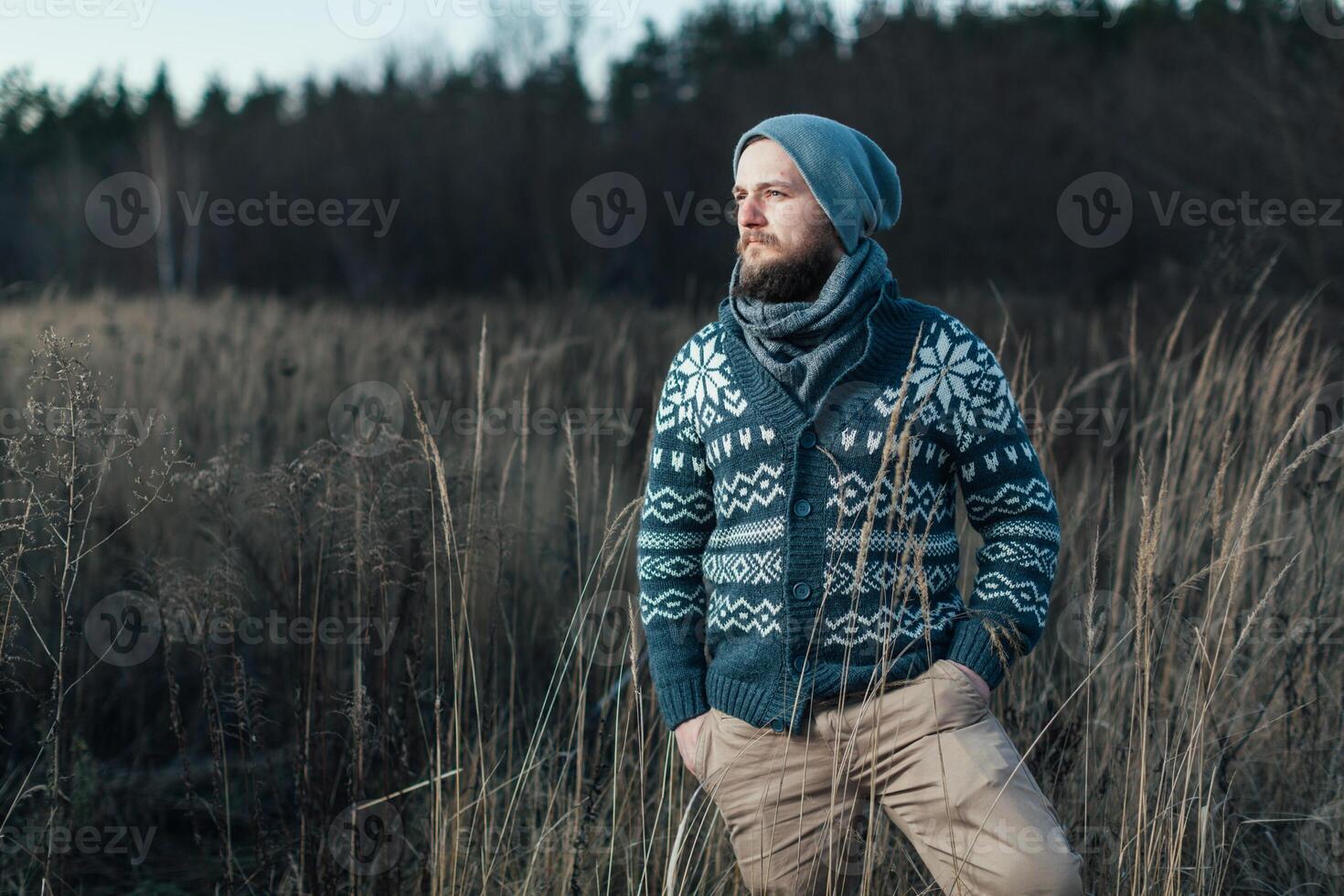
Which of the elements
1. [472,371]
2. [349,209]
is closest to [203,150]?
[349,209]

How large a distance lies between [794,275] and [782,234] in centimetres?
7

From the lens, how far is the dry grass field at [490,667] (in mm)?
1930

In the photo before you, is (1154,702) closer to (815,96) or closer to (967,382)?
(967,382)

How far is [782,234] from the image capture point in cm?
171
